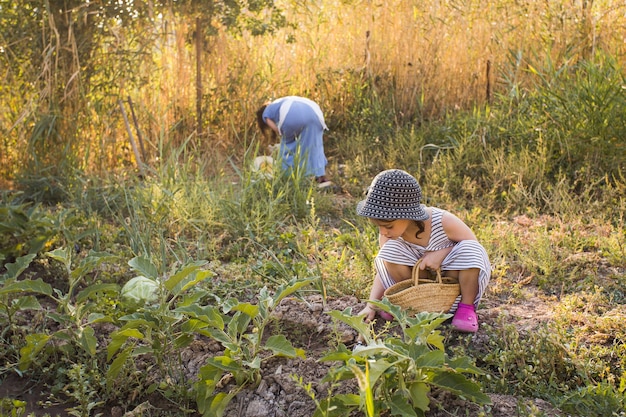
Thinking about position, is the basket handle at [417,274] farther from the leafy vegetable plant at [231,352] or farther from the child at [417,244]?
the leafy vegetable plant at [231,352]

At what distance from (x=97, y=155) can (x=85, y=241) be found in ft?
5.30

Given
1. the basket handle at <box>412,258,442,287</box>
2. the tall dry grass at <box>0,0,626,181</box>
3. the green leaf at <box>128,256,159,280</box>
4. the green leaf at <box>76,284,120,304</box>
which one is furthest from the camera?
the tall dry grass at <box>0,0,626,181</box>

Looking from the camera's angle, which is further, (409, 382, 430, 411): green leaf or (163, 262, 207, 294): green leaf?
(163, 262, 207, 294): green leaf

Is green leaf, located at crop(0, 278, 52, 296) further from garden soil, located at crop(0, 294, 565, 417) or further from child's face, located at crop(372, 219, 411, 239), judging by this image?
child's face, located at crop(372, 219, 411, 239)

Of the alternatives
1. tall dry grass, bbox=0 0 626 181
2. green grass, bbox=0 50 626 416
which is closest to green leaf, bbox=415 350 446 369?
green grass, bbox=0 50 626 416

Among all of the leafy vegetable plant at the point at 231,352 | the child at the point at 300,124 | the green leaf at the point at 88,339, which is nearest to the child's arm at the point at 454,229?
the leafy vegetable plant at the point at 231,352

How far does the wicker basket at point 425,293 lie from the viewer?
271cm

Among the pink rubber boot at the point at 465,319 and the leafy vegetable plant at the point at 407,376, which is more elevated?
the leafy vegetable plant at the point at 407,376

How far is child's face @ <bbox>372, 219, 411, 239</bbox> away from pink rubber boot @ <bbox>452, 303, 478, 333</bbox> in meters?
0.39

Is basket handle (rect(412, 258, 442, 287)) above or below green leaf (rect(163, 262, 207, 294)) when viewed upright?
below

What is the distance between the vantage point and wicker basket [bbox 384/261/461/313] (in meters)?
2.71

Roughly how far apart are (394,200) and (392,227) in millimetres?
131

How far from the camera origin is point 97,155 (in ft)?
18.3

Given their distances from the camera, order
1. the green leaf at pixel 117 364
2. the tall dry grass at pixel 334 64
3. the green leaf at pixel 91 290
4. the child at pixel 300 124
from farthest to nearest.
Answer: the child at pixel 300 124, the tall dry grass at pixel 334 64, the green leaf at pixel 91 290, the green leaf at pixel 117 364
